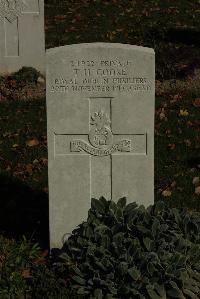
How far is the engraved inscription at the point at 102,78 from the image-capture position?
5.48 meters

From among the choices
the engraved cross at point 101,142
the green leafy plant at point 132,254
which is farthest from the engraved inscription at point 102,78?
the green leafy plant at point 132,254

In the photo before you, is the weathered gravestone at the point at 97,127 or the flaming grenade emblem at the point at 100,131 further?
the flaming grenade emblem at the point at 100,131

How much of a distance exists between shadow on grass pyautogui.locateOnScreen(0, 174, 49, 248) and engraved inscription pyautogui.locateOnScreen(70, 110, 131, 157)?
3.25ft

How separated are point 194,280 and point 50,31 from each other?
979 cm

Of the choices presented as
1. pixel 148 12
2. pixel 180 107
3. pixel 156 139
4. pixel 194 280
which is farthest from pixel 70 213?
pixel 148 12

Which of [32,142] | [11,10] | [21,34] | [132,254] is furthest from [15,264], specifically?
[11,10]

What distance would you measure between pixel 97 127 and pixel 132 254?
1.13 m

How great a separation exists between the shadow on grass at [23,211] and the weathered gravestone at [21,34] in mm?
4549

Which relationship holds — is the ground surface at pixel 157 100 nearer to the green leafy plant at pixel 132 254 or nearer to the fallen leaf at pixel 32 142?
the fallen leaf at pixel 32 142

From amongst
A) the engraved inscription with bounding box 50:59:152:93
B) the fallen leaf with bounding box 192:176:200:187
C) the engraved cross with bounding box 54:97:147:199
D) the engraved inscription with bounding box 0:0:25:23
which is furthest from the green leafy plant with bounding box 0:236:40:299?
the engraved inscription with bounding box 0:0:25:23

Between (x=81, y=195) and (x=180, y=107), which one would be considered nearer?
(x=81, y=195)

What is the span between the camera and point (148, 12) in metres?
15.2

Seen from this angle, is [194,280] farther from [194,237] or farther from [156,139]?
[156,139]

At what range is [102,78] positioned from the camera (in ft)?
18.1
